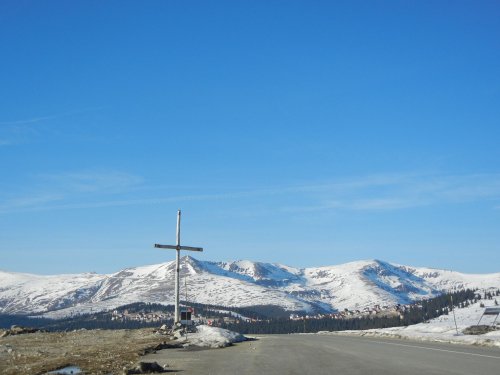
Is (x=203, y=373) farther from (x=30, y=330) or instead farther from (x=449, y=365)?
(x=30, y=330)

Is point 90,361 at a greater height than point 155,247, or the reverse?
point 155,247

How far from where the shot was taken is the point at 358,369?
19172 millimetres

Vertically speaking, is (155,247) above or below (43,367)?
above

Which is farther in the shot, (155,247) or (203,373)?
(155,247)

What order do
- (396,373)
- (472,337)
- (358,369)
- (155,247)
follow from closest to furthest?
(396,373)
(358,369)
(472,337)
(155,247)

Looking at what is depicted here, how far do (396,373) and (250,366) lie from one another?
5712mm

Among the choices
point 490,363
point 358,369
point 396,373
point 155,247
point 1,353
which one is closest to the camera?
point 396,373

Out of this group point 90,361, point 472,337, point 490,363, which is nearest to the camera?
point 490,363

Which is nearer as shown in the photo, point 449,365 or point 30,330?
point 449,365

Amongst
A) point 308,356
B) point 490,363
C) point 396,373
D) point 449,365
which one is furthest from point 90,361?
point 490,363

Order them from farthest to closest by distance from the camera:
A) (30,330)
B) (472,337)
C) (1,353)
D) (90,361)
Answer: (30,330) → (472,337) → (1,353) → (90,361)

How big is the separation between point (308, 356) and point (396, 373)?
7.67m

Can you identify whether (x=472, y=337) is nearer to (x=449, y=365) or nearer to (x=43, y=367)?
(x=449, y=365)

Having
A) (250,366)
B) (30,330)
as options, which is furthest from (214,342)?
(30,330)
